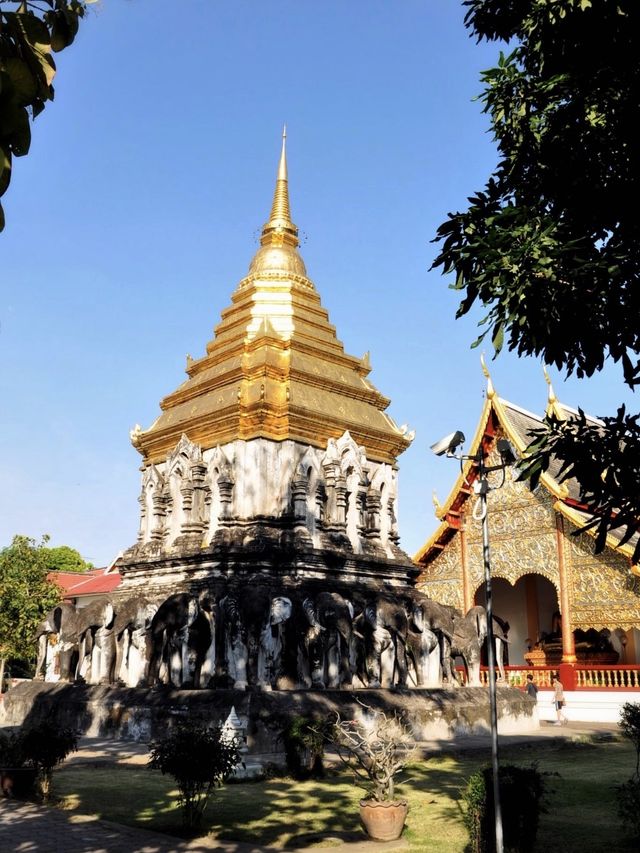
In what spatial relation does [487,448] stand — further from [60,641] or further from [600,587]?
[60,641]

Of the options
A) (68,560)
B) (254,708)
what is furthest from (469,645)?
(68,560)

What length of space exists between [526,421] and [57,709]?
15842mm

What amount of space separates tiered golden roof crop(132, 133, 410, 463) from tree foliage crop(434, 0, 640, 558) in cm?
1139

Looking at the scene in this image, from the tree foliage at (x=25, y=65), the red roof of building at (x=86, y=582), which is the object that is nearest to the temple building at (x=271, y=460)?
the tree foliage at (x=25, y=65)

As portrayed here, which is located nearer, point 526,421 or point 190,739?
point 190,739

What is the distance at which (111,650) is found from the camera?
1686 centimetres

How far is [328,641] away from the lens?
1562 centimetres

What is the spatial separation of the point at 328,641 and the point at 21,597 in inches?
606

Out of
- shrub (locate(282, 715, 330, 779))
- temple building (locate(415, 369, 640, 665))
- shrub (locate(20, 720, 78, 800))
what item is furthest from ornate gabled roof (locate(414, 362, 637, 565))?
shrub (locate(20, 720, 78, 800))

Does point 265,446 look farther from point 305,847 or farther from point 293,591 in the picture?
point 305,847

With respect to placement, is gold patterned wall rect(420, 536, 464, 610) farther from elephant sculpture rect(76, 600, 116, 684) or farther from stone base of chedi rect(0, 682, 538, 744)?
elephant sculpture rect(76, 600, 116, 684)

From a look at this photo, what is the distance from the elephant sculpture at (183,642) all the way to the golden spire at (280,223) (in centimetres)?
1152

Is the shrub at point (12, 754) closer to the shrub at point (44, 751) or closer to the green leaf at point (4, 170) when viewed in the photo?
the shrub at point (44, 751)

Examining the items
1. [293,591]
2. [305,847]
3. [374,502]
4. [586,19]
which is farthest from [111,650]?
[586,19]
